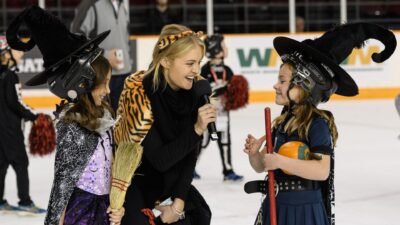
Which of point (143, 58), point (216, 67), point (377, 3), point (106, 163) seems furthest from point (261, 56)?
point (106, 163)

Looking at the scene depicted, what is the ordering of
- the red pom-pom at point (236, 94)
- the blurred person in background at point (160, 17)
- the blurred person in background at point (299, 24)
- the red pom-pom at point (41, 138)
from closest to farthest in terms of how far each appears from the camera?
the red pom-pom at point (41, 138), the red pom-pom at point (236, 94), the blurred person in background at point (160, 17), the blurred person in background at point (299, 24)

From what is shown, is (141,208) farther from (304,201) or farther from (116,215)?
(304,201)

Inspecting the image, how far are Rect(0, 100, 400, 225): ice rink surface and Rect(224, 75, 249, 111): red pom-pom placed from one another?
605mm

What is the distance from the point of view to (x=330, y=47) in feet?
10.9

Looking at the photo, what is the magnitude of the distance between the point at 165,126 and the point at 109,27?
13.0 ft

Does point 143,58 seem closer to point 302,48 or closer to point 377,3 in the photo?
point 377,3

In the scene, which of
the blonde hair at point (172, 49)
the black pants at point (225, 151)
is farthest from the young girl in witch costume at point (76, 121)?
the black pants at point (225, 151)

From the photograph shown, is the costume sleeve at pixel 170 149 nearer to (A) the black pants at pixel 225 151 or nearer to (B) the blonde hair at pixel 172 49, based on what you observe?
(B) the blonde hair at pixel 172 49

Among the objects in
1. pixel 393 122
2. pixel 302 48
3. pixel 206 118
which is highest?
pixel 302 48

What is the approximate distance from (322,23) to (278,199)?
1219 cm

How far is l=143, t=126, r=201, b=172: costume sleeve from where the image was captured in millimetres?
3277

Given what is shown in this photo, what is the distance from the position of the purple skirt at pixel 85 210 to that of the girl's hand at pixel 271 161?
0.67 metres

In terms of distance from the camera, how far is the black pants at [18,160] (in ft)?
20.2

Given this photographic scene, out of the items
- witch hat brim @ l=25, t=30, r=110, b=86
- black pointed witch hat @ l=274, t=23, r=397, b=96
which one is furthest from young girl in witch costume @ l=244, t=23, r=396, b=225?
witch hat brim @ l=25, t=30, r=110, b=86
